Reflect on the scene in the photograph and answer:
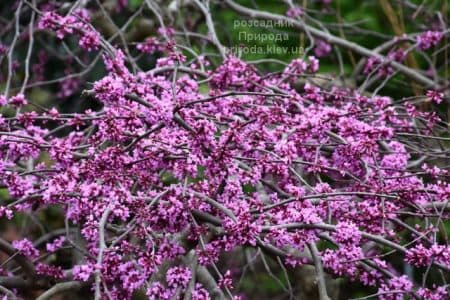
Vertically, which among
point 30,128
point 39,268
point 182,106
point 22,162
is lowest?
point 39,268

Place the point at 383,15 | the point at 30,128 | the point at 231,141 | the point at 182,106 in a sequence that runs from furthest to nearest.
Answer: the point at 383,15 → the point at 30,128 → the point at 231,141 → the point at 182,106

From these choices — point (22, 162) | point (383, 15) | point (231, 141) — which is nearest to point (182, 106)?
point (231, 141)

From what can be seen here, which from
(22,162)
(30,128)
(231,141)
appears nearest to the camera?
(231,141)

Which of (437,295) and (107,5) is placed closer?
(437,295)

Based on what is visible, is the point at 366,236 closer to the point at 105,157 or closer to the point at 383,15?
the point at 105,157

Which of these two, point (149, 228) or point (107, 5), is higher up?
point (107, 5)

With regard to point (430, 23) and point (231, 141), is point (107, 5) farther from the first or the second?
point (231, 141)

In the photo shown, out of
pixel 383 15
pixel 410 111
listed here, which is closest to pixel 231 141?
pixel 410 111

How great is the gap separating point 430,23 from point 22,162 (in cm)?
371

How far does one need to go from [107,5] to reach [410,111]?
3.45m

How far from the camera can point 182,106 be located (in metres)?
2.50

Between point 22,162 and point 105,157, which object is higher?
point 105,157

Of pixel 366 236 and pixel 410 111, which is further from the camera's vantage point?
pixel 410 111

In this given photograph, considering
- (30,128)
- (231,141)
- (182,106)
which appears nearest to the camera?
(182,106)
